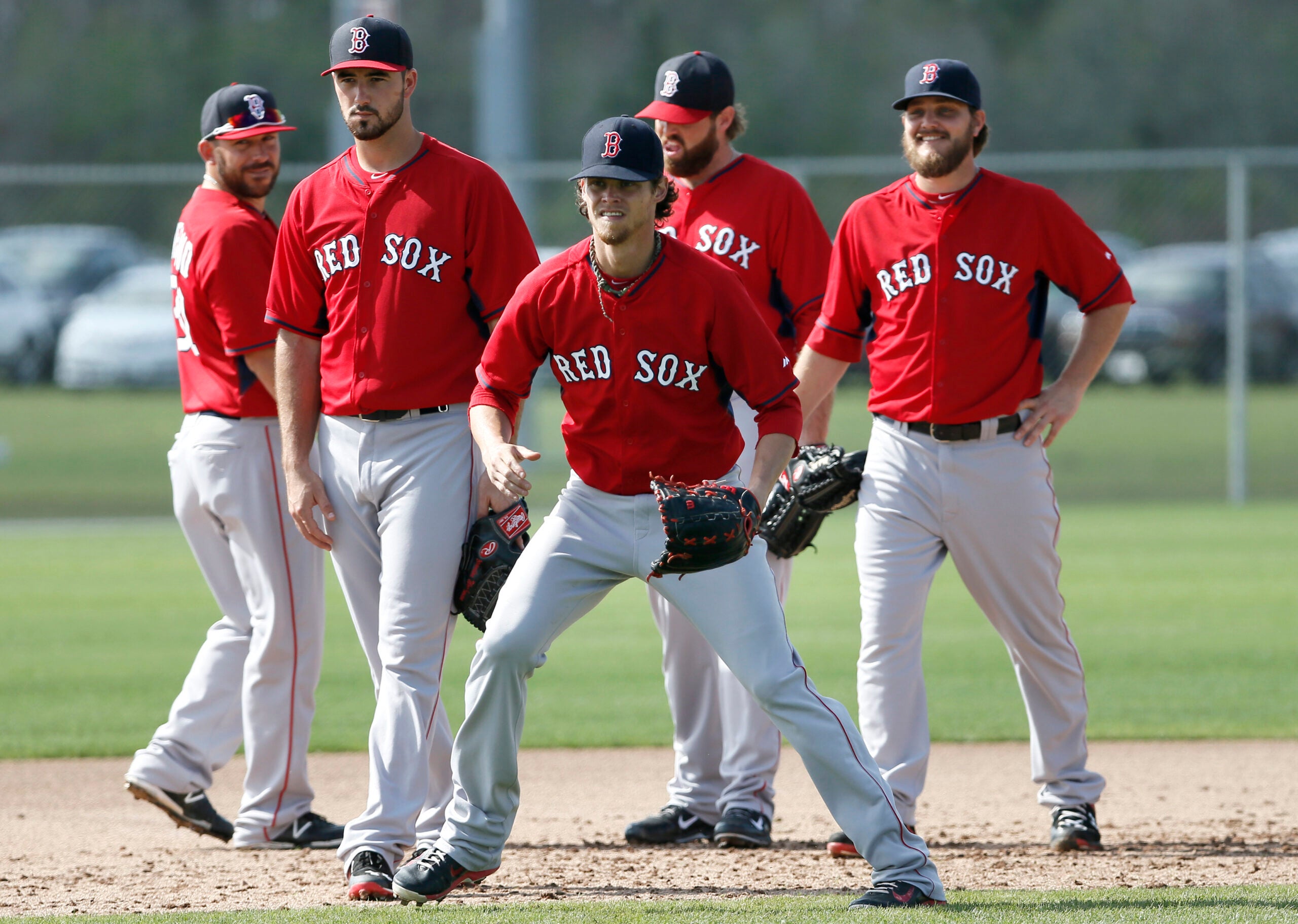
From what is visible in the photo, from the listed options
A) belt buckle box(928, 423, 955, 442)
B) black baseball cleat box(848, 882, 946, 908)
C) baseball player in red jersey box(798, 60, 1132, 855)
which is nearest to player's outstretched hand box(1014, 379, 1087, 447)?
baseball player in red jersey box(798, 60, 1132, 855)

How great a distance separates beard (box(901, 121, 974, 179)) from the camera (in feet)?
16.6

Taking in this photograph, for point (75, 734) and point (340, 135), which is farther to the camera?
point (340, 135)

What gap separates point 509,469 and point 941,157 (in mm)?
1860

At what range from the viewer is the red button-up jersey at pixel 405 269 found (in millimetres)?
4656

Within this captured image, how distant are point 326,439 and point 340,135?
39.1ft

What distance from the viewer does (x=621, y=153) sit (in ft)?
13.5

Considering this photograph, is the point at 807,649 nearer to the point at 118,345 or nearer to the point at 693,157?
the point at 693,157

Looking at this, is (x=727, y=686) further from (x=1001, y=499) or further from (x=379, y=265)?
(x=379, y=265)

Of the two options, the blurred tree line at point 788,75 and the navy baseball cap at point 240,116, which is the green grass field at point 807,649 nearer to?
the navy baseball cap at point 240,116

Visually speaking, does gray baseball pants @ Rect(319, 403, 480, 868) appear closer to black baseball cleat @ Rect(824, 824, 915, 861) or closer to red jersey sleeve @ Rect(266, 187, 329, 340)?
red jersey sleeve @ Rect(266, 187, 329, 340)

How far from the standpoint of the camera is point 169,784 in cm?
527

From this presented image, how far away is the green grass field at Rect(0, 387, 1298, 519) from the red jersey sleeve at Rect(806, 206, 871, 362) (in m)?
8.69

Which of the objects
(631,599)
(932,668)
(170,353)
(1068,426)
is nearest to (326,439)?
(932,668)

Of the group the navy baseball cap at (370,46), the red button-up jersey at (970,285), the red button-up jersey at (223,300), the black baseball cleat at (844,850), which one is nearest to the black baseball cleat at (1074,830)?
the black baseball cleat at (844,850)
